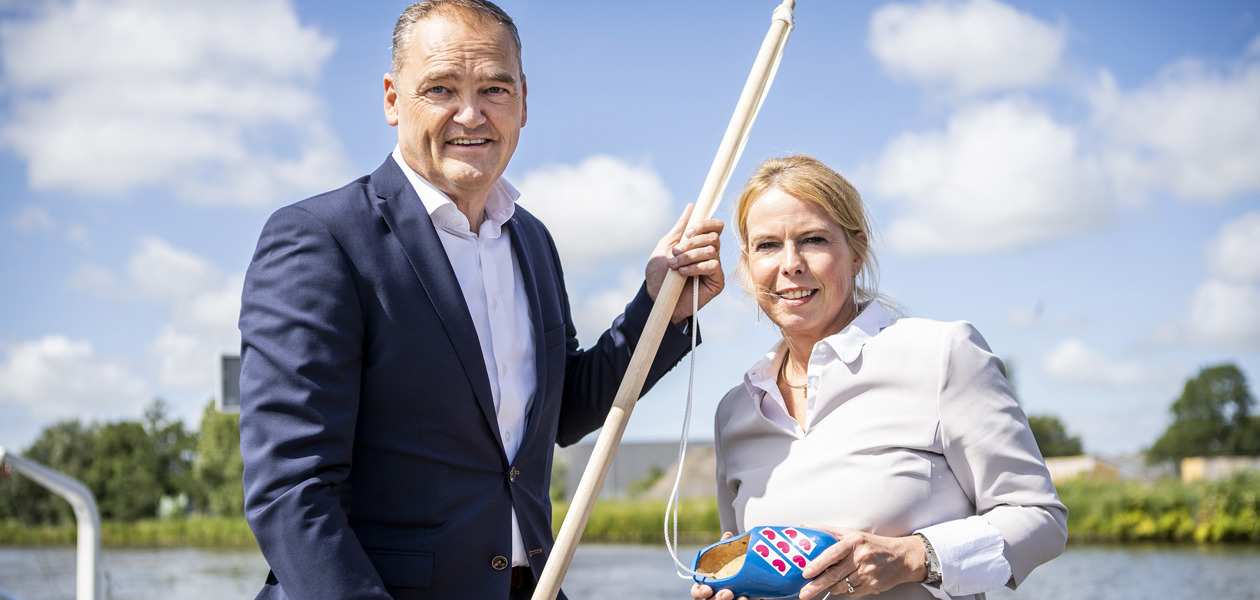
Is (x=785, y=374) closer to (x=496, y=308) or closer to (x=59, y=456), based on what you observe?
(x=496, y=308)

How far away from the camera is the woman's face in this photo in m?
2.71

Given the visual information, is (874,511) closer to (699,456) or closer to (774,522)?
(774,522)

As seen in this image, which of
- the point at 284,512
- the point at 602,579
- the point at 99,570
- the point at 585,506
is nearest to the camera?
the point at 284,512

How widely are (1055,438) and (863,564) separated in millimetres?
35270

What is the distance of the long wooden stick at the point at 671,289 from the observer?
95.7 inches

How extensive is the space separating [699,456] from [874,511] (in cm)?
3719

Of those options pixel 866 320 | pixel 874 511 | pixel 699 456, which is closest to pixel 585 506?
pixel 874 511

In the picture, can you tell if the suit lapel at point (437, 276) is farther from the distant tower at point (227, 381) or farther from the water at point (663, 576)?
the water at point (663, 576)

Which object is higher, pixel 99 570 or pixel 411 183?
pixel 411 183

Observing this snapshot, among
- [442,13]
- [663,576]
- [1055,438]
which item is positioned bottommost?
[663,576]

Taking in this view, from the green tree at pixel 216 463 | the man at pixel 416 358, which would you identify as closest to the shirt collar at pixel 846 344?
the man at pixel 416 358

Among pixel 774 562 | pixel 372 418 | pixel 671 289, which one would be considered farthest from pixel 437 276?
pixel 774 562

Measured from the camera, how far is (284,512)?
2209 millimetres

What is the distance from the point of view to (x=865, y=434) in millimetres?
2584
